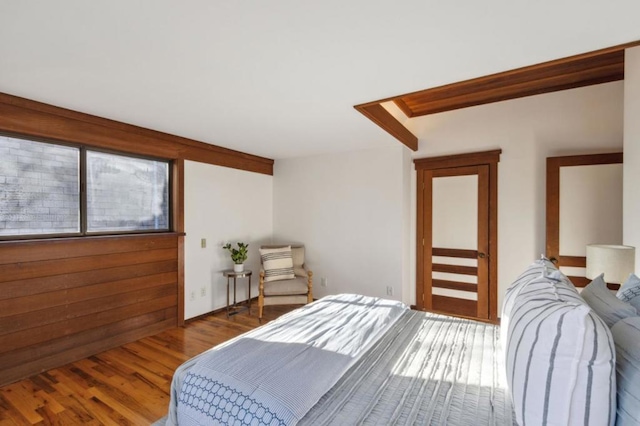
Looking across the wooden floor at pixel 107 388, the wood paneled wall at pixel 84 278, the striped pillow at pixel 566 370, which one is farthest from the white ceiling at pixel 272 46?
the wooden floor at pixel 107 388

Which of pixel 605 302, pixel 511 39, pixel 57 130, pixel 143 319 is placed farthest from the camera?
pixel 143 319

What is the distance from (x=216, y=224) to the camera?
3955 mm

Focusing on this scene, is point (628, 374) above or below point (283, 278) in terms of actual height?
above

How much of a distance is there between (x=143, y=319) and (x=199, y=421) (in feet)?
7.50

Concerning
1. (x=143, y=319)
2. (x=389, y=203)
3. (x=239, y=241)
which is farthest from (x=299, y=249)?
(x=143, y=319)

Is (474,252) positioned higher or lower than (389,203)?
lower

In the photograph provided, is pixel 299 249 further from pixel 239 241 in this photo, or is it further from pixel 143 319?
pixel 143 319

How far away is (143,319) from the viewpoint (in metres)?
3.17

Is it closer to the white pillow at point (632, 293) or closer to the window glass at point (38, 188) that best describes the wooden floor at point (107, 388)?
the window glass at point (38, 188)

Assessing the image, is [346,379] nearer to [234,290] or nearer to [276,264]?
[276,264]

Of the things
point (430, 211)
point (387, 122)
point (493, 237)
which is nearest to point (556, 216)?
point (493, 237)

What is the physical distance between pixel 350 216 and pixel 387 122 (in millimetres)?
1593

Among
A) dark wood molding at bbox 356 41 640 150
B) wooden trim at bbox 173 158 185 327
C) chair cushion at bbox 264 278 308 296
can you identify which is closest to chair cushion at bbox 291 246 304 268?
chair cushion at bbox 264 278 308 296

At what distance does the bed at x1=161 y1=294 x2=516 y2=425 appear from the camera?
3.80 feet
